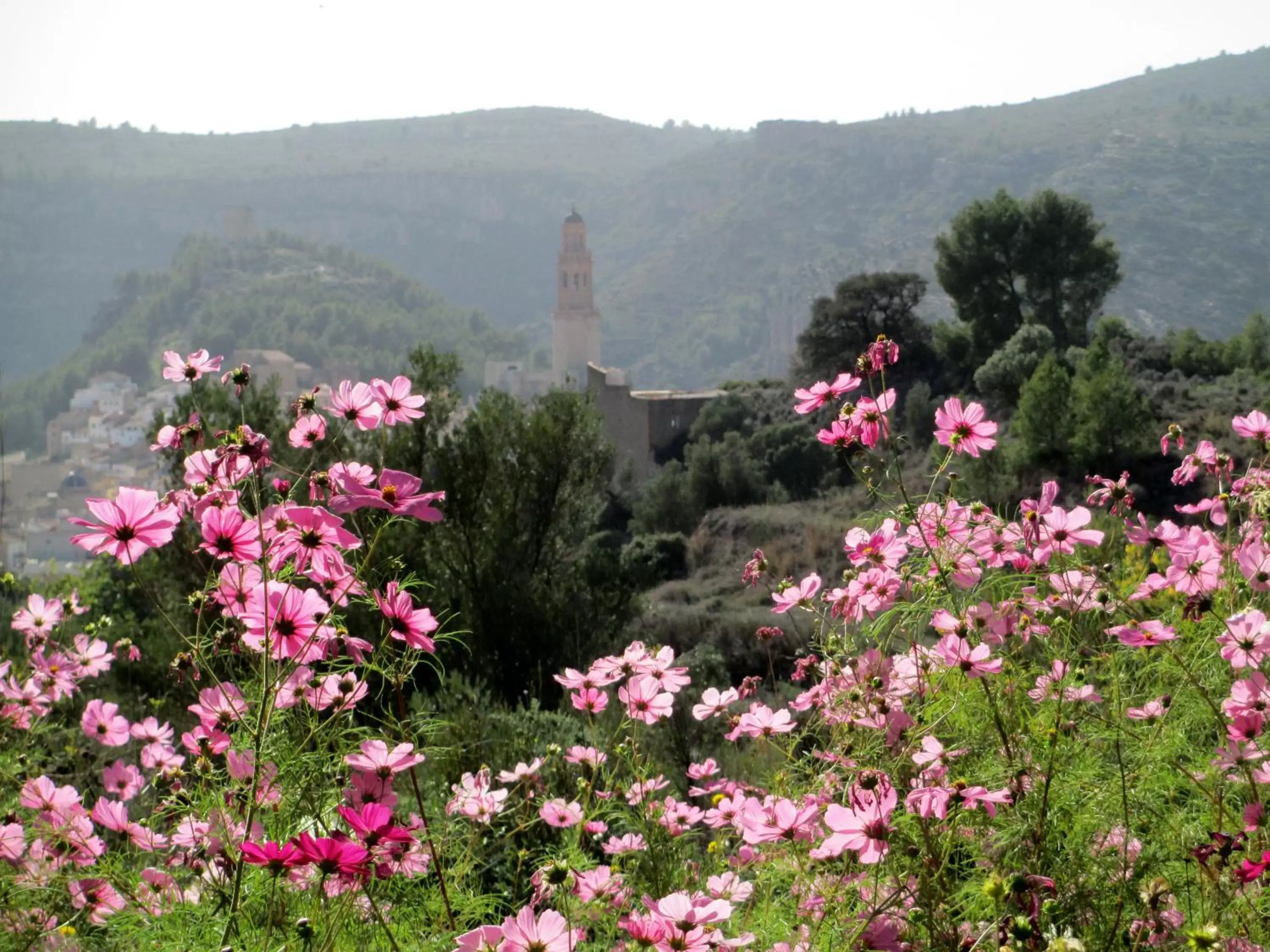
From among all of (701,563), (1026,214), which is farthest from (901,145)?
(701,563)

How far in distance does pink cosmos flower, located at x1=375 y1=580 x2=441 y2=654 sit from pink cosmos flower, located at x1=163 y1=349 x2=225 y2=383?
46cm

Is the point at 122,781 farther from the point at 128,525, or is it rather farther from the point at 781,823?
the point at 781,823

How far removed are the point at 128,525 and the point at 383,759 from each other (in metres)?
0.37

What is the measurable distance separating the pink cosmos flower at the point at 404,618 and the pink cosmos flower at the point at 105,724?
4.14ft

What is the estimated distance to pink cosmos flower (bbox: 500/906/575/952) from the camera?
1140mm

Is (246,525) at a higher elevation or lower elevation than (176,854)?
higher

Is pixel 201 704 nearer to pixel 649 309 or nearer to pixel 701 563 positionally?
pixel 701 563

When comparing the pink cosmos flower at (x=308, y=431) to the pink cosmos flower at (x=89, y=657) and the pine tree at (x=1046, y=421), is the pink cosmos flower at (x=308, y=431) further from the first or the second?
the pine tree at (x=1046, y=421)

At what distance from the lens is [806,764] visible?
194cm

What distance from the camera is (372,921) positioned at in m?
1.54

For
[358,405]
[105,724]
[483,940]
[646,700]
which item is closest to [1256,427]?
[646,700]

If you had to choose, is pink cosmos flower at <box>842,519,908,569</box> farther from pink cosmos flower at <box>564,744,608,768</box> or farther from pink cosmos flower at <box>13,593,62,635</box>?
pink cosmos flower at <box>13,593,62,635</box>

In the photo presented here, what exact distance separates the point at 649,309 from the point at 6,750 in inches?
3261

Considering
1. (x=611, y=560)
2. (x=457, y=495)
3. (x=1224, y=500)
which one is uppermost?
(x=1224, y=500)
